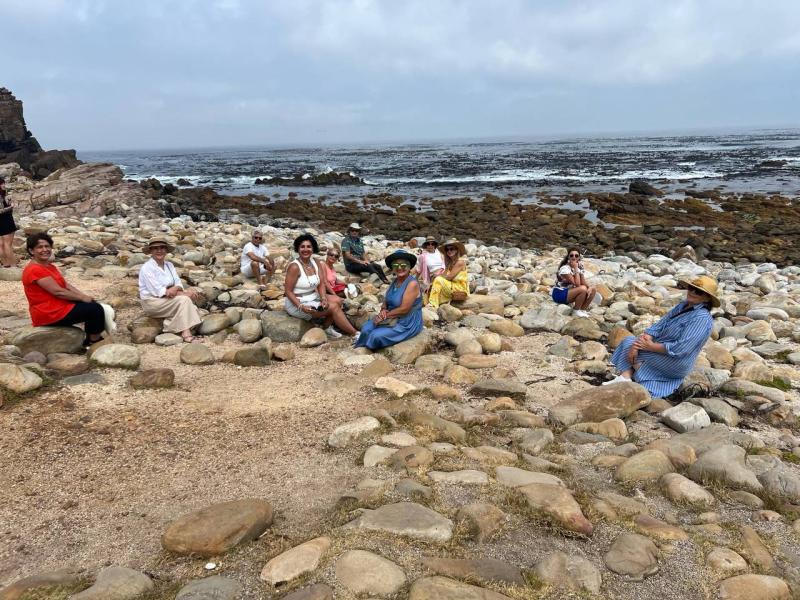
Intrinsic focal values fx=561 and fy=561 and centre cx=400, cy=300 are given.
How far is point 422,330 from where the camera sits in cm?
645

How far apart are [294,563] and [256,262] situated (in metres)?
7.16

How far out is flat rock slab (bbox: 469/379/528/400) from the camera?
16.3ft

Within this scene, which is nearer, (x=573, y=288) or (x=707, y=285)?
(x=707, y=285)

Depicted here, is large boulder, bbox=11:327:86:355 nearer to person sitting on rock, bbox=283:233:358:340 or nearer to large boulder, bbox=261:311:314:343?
large boulder, bbox=261:311:314:343

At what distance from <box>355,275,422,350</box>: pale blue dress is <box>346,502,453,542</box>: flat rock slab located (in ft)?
10.3

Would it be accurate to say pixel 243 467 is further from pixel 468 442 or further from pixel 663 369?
pixel 663 369

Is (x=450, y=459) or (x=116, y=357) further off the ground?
(x=116, y=357)

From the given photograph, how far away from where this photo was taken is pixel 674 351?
4.81 m

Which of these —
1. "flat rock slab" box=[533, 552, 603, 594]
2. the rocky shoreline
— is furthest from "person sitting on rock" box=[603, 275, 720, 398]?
"flat rock slab" box=[533, 552, 603, 594]

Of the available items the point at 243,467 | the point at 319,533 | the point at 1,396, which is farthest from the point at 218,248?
the point at 319,533

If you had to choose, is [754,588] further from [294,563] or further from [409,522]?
[294,563]

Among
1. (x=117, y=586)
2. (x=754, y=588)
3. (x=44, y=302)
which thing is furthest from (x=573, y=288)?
(x=117, y=586)

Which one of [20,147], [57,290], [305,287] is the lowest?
[305,287]

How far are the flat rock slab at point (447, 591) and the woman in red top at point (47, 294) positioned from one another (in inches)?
186
